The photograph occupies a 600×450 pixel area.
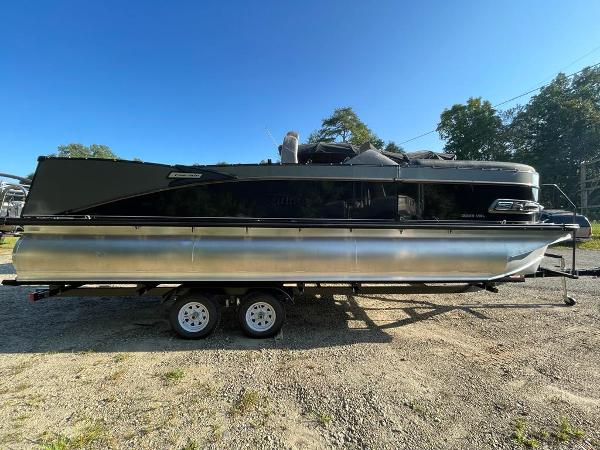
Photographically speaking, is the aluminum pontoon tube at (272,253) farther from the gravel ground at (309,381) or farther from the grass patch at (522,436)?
the grass patch at (522,436)

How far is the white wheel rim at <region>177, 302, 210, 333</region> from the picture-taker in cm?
444

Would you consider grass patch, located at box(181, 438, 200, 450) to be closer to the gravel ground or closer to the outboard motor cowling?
the gravel ground

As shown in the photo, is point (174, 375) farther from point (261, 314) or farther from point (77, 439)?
point (261, 314)

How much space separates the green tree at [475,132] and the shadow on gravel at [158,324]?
41.8m

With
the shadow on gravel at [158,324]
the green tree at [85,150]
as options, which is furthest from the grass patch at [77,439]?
the green tree at [85,150]

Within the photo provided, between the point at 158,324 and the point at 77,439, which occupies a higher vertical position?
the point at 158,324

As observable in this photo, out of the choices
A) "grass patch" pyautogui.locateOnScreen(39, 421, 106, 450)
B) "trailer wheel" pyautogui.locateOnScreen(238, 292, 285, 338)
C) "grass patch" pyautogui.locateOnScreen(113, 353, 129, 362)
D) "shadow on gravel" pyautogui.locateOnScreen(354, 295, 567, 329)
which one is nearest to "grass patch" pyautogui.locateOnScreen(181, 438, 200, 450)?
"grass patch" pyautogui.locateOnScreen(39, 421, 106, 450)

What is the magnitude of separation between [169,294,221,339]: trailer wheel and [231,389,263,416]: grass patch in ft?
4.65

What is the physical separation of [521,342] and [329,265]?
109 inches

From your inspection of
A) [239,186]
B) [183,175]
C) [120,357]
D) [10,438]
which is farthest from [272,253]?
[10,438]

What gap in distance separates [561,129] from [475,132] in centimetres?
984

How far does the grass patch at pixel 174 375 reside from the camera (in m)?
3.45

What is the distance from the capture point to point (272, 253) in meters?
4.34

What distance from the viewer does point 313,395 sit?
3.18m
